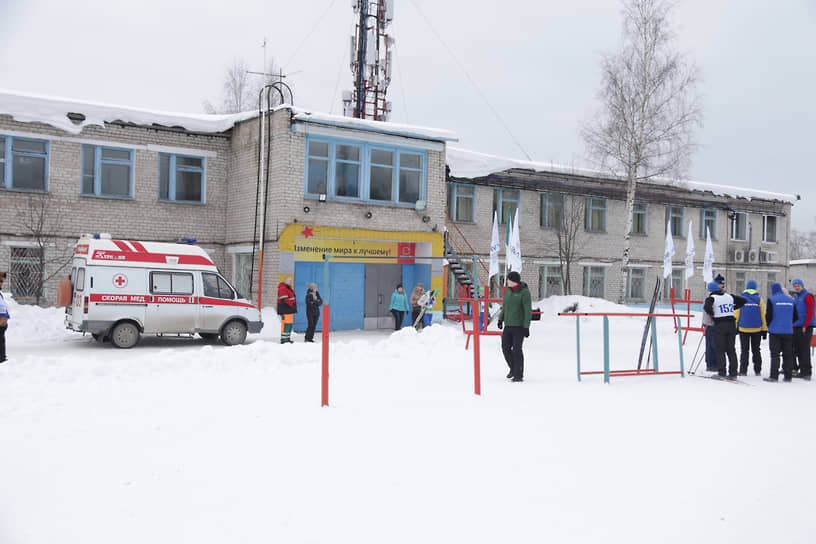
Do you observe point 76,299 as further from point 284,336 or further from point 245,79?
point 245,79

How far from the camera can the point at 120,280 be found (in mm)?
14922

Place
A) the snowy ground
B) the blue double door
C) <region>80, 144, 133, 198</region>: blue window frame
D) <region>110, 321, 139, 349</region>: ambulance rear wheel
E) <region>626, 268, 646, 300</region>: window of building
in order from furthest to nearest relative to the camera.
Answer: <region>626, 268, 646, 300</region>: window of building → the blue double door → <region>80, 144, 133, 198</region>: blue window frame → <region>110, 321, 139, 349</region>: ambulance rear wheel → the snowy ground

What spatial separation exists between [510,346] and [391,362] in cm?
247

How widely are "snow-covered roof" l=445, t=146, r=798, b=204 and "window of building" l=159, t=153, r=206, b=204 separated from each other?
8503mm

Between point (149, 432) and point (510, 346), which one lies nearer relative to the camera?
point (149, 432)

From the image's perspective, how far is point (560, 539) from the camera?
4.77 meters

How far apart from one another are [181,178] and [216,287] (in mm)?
6185

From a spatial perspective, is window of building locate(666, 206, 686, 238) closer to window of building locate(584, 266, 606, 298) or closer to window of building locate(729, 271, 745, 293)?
window of building locate(729, 271, 745, 293)

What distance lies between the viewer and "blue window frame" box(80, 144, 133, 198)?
19.6 meters

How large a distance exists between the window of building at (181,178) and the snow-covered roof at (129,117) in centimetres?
97

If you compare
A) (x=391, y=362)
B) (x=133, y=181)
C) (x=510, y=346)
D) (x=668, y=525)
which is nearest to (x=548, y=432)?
(x=668, y=525)

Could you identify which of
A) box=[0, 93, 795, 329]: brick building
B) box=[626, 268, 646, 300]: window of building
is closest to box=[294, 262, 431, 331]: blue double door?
box=[0, 93, 795, 329]: brick building

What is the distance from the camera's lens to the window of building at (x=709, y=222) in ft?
107

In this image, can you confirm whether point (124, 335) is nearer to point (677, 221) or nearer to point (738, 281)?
point (677, 221)
